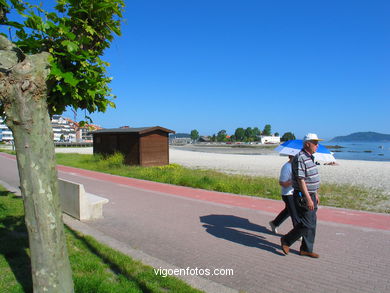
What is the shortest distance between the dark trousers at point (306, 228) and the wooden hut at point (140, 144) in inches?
565

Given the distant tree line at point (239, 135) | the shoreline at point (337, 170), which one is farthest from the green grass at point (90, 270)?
the distant tree line at point (239, 135)

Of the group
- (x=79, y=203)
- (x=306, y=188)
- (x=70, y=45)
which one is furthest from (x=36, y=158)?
(x=79, y=203)

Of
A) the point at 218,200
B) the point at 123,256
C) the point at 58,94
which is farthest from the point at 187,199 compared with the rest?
A: the point at 58,94

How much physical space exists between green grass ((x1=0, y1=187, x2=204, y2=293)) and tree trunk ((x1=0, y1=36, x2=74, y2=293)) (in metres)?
0.75

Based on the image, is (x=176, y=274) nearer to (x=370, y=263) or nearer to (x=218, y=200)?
(x=370, y=263)

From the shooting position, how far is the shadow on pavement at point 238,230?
512 centimetres

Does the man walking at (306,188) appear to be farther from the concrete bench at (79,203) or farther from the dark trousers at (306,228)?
the concrete bench at (79,203)

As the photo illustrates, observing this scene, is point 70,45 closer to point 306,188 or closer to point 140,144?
point 306,188

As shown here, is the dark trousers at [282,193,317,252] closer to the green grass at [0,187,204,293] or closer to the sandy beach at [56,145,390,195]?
the green grass at [0,187,204,293]

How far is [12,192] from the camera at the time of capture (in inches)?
356

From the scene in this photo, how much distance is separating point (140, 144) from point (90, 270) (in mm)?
14762

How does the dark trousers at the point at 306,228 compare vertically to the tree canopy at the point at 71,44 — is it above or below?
below

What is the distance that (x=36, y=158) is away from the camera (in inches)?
95.6

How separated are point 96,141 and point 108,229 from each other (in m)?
16.8
